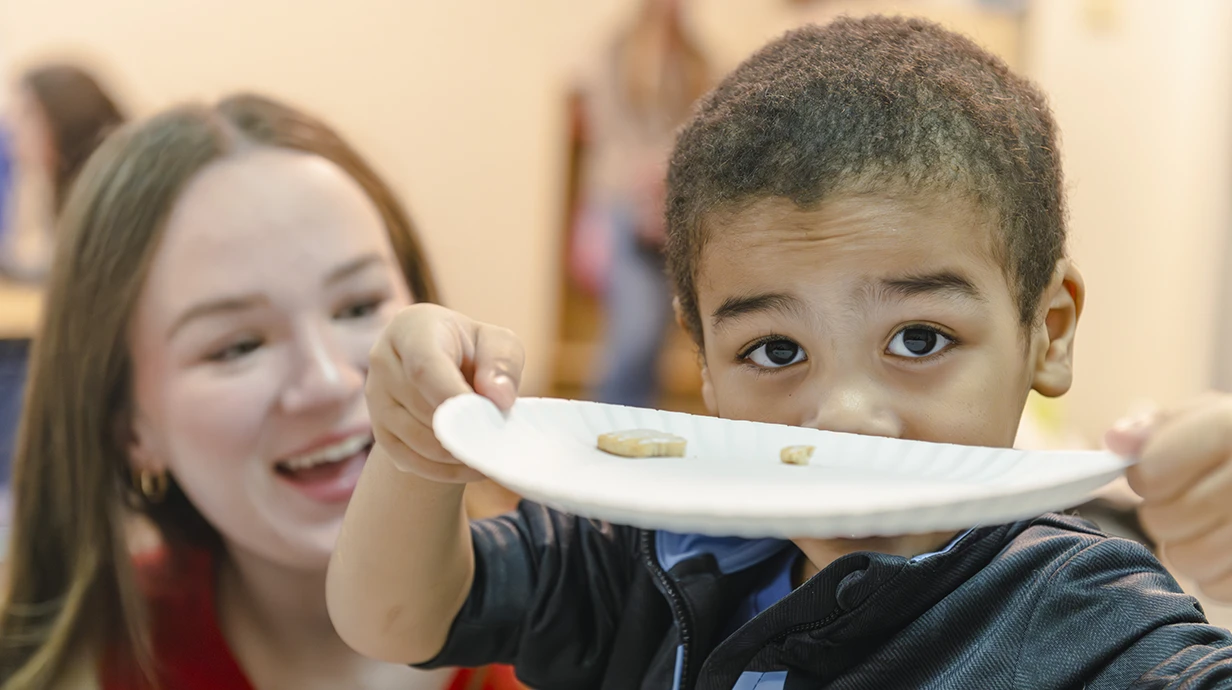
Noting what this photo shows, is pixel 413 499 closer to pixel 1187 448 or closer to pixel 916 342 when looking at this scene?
pixel 916 342

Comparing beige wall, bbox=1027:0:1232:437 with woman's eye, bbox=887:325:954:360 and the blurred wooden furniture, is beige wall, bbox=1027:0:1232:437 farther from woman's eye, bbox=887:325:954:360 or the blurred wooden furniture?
woman's eye, bbox=887:325:954:360

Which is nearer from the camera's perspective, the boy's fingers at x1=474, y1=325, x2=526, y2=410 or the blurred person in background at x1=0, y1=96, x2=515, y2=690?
the boy's fingers at x1=474, y1=325, x2=526, y2=410

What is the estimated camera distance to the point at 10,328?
255cm

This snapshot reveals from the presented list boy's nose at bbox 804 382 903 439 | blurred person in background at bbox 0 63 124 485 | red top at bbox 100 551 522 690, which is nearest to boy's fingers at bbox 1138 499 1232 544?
boy's nose at bbox 804 382 903 439

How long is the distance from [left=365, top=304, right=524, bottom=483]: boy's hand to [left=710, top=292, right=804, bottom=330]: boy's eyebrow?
12 cm

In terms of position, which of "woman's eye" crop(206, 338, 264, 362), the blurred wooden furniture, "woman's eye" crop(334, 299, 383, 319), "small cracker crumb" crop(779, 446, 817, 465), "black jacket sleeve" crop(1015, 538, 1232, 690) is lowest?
the blurred wooden furniture

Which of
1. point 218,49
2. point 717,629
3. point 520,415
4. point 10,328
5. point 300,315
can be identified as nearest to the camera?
point 520,415

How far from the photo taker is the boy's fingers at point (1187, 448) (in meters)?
0.48

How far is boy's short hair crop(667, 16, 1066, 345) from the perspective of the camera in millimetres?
614

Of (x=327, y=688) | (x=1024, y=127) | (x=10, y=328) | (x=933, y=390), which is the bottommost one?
(x=10, y=328)

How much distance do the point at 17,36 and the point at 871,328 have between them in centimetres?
368

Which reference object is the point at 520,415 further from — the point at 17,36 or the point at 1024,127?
the point at 17,36

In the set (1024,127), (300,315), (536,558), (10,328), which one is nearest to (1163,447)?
(1024,127)

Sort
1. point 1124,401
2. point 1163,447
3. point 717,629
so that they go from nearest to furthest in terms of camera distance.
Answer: point 1163,447 → point 717,629 → point 1124,401
